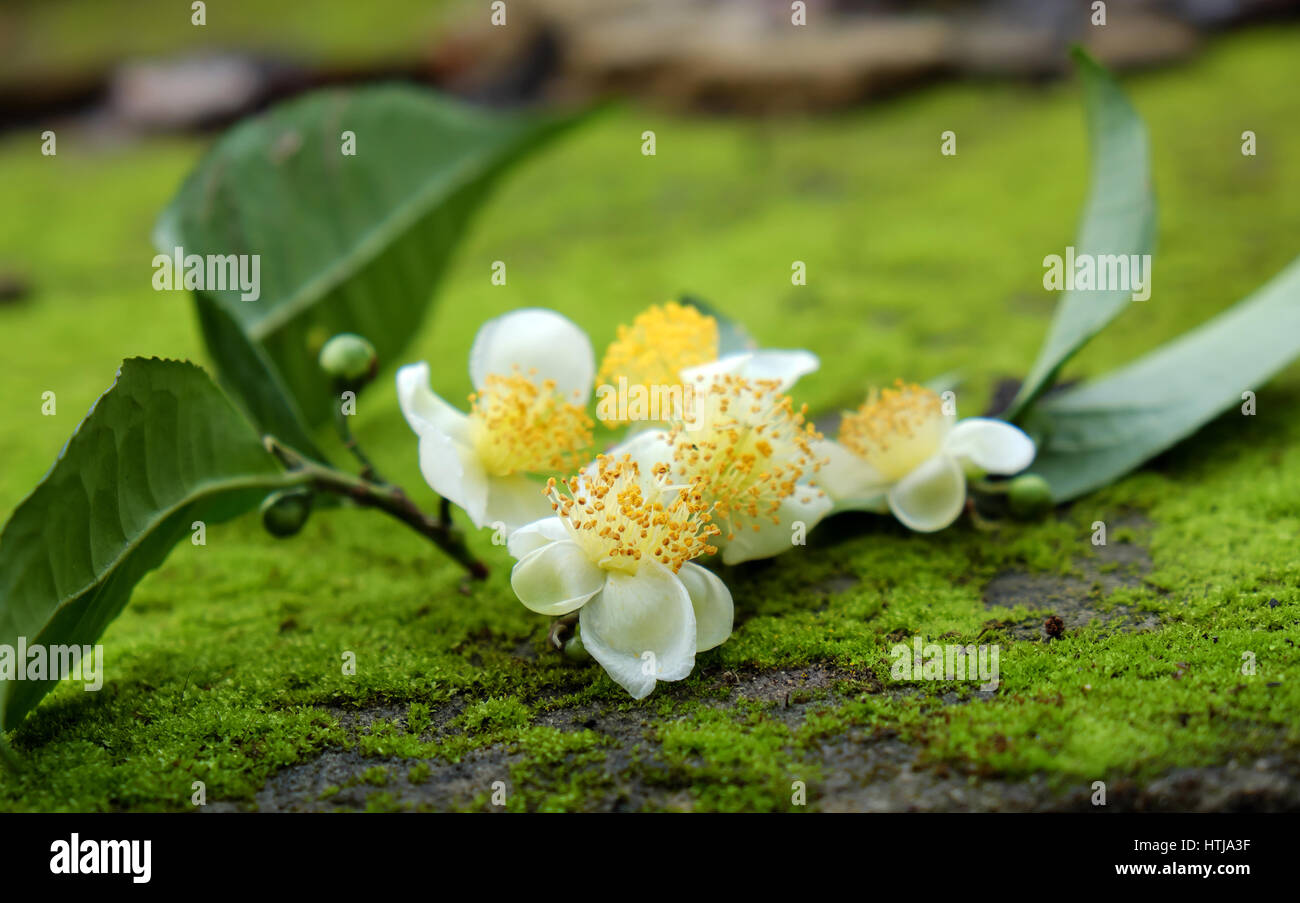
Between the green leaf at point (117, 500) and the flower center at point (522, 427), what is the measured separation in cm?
18

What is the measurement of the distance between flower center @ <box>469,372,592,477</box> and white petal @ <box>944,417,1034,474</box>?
1.11 feet

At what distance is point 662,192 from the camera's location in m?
2.31

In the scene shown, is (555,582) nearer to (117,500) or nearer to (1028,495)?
(117,500)

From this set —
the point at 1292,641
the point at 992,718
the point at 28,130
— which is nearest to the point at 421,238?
the point at 992,718

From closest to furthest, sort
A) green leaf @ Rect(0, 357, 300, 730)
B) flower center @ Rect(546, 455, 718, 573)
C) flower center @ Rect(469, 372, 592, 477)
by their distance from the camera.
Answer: green leaf @ Rect(0, 357, 300, 730), flower center @ Rect(546, 455, 718, 573), flower center @ Rect(469, 372, 592, 477)

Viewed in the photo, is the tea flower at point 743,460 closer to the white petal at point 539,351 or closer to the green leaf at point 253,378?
the white petal at point 539,351

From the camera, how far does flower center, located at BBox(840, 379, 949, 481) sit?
0.99 m

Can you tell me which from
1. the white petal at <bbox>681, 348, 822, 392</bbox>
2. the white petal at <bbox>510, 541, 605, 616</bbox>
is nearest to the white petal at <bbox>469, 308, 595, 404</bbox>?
the white petal at <bbox>681, 348, 822, 392</bbox>

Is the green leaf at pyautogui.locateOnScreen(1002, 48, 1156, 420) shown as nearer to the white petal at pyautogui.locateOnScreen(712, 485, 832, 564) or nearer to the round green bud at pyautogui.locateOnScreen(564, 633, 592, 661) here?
the white petal at pyautogui.locateOnScreen(712, 485, 832, 564)

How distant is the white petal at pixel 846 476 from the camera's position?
1.01 meters

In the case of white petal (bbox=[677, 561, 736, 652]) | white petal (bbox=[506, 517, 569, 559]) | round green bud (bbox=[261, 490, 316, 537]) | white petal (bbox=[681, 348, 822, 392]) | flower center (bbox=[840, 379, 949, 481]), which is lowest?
white petal (bbox=[677, 561, 736, 652])

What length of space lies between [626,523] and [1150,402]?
668 mm

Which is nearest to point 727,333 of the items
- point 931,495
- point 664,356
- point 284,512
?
point 664,356

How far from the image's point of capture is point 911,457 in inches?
39.6
